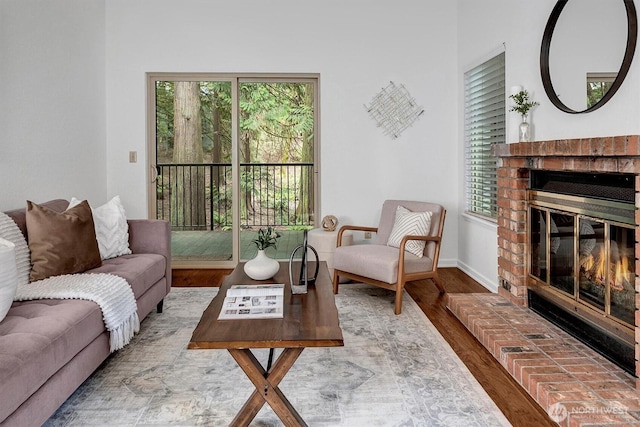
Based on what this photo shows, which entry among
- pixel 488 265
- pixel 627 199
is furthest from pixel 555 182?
pixel 488 265

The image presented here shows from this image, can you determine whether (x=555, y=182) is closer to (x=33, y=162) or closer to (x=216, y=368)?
(x=216, y=368)

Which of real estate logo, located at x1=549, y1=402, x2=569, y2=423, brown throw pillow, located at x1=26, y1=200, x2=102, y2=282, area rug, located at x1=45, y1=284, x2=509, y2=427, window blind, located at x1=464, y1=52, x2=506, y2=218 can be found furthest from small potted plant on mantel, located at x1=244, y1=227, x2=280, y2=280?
window blind, located at x1=464, y1=52, x2=506, y2=218

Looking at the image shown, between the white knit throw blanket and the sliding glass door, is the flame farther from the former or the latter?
the sliding glass door

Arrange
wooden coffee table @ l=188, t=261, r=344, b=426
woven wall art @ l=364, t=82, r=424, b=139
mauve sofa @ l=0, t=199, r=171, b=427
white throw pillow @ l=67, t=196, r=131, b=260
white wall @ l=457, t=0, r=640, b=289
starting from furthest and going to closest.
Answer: woven wall art @ l=364, t=82, r=424, b=139 → white throw pillow @ l=67, t=196, r=131, b=260 → white wall @ l=457, t=0, r=640, b=289 → wooden coffee table @ l=188, t=261, r=344, b=426 → mauve sofa @ l=0, t=199, r=171, b=427

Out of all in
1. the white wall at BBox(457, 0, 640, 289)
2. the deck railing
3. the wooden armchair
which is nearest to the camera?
the white wall at BBox(457, 0, 640, 289)

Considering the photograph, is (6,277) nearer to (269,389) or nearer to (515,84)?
(269,389)

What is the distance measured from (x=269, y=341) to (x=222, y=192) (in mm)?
3700

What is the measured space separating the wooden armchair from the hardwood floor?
0.83 feet

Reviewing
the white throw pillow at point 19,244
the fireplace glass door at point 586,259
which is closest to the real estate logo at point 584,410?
the fireplace glass door at point 586,259

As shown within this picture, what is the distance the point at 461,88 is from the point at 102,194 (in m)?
3.86

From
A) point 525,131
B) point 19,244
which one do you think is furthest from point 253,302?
point 525,131

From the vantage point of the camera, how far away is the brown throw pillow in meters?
2.74

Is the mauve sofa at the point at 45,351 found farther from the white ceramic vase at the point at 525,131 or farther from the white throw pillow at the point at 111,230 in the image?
the white ceramic vase at the point at 525,131

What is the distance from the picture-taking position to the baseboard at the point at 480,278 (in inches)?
166
